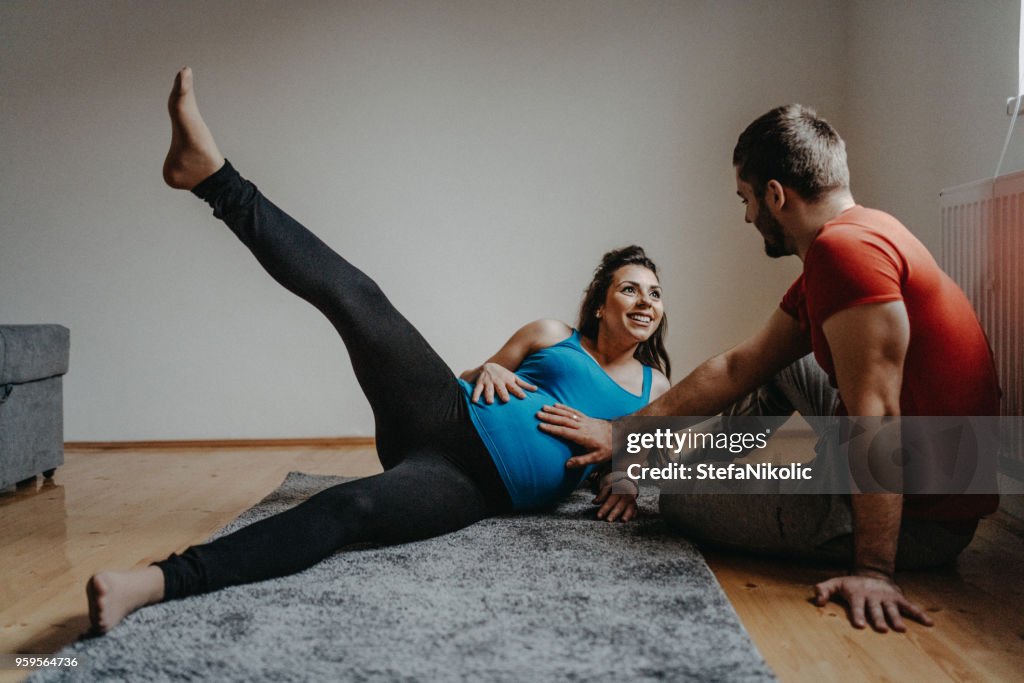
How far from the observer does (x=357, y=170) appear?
3.39 m

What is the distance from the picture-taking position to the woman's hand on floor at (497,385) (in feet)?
5.95

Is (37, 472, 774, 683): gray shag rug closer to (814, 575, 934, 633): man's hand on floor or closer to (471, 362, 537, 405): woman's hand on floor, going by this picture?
(814, 575, 934, 633): man's hand on floor

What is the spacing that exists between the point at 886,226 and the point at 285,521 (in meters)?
1.20

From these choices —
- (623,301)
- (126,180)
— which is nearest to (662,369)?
(623,301)

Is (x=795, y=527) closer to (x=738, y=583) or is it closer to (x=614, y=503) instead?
(x=738, y=583)

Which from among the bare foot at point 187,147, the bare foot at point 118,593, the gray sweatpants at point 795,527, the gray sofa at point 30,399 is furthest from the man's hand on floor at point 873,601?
the gray sofa at point 30,399

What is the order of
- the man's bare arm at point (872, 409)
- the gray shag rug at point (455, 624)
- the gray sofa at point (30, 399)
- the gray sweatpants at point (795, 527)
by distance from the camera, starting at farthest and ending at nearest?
the gray sofa at point (30, 399)
the gray sweatpants at point (795, 527)
the man's bare arm at point (872, 409)
the gray shag rug at point (455, 624)

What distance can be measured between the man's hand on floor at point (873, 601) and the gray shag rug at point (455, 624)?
0.20 meters

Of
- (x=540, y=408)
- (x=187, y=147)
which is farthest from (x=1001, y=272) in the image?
(x=187, y=147)

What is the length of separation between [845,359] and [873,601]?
1.31 ft

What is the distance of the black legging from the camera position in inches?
52.6

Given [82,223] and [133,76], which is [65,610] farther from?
[133,76]

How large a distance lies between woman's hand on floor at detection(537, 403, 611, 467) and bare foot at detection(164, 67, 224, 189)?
0.89m

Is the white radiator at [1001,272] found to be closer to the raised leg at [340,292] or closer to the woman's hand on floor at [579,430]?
the woman's hand on floor at [579,430]
